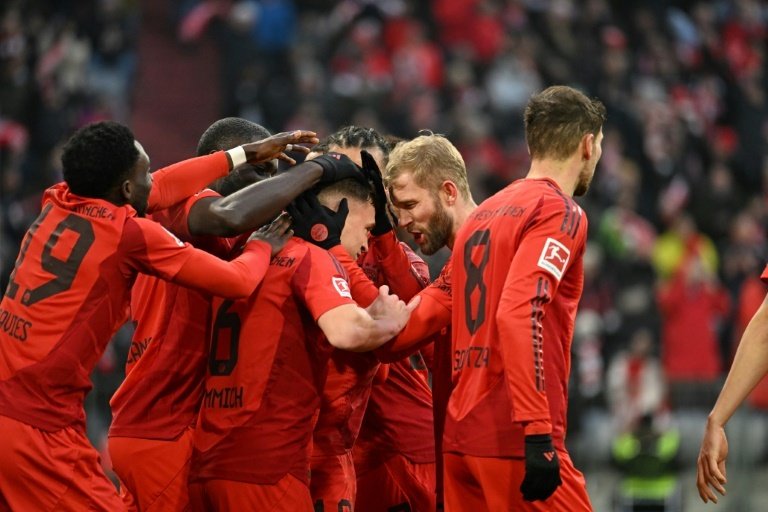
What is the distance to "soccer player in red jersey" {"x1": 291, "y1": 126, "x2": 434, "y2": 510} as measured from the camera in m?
5.54

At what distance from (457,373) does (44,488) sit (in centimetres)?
167

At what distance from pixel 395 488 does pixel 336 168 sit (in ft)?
5.64

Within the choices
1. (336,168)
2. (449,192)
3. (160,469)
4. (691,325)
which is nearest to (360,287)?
(336,168)

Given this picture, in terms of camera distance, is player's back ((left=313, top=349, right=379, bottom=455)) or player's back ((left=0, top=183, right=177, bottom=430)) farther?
player's back ((left=313, top=349, right=379, bottom=455))

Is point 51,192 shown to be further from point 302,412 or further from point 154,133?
Result: point 154,133

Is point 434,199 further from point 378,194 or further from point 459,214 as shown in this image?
point 378,194

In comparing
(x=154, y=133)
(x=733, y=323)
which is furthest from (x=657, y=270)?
(x=154, y=133)

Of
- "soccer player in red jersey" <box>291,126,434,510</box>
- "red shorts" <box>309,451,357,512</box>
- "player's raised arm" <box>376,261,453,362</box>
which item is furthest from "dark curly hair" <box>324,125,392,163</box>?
"red shorts" <box>309,451,357,512</box>

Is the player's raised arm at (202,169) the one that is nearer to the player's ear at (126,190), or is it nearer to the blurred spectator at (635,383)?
the player's ear at (126,190)

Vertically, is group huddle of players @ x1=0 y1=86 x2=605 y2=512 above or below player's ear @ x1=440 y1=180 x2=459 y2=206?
below

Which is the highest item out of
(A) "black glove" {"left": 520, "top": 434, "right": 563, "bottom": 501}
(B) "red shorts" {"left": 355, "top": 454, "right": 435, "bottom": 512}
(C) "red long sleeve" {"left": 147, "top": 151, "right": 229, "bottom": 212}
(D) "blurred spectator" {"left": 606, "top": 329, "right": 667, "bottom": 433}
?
(C) "red long sleeve" {"left": 147, "top": 151, "right": 229, "bottom": 212}

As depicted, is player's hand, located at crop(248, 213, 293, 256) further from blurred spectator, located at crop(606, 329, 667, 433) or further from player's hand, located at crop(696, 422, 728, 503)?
blurred spectator, located at crop(606, 329, 667, 433)

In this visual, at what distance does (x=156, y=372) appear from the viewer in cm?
544

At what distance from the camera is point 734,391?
518cm
